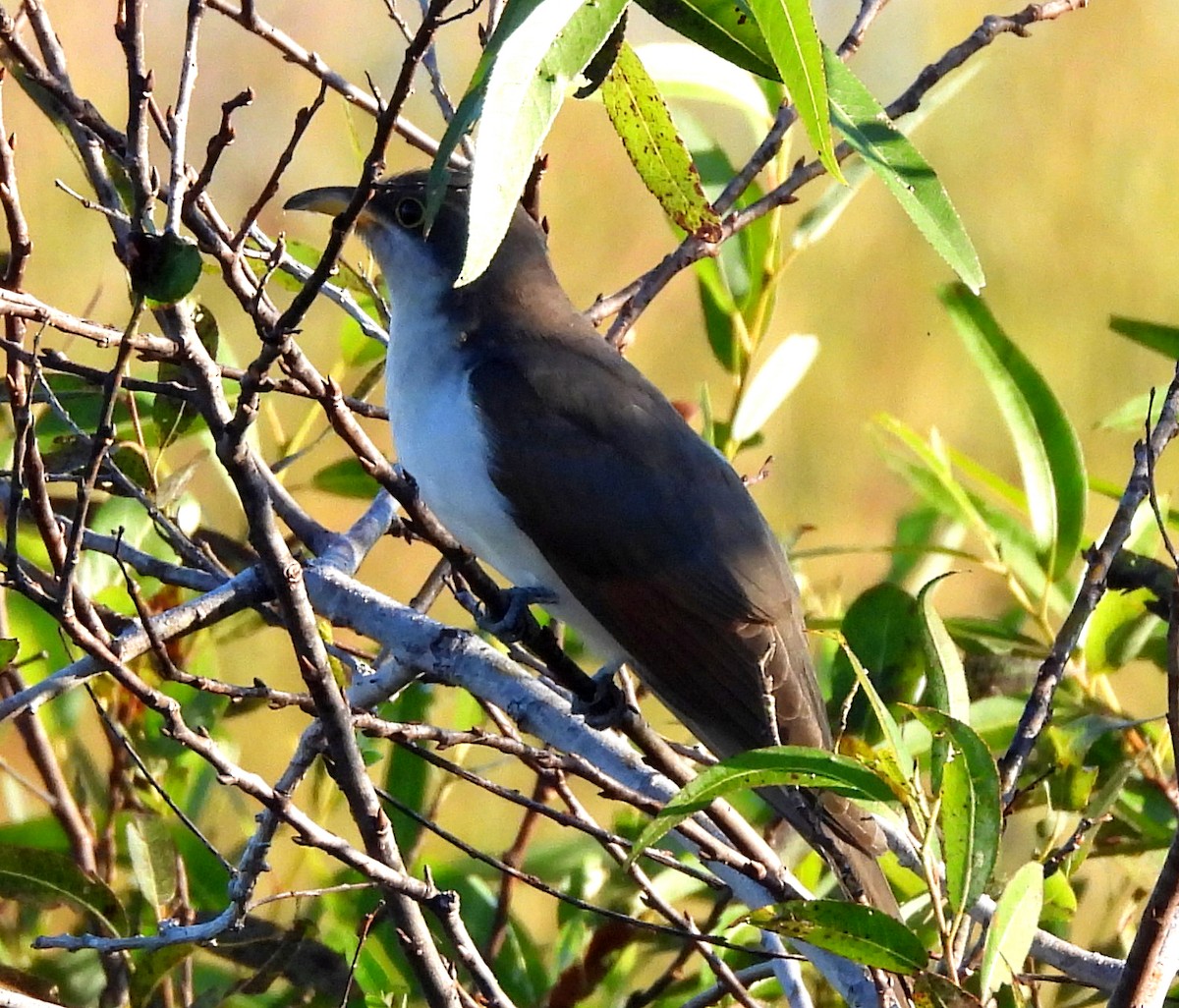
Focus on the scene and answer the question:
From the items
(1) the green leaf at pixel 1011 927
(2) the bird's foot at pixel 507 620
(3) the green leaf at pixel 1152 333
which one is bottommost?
(1) the green leaf at pixel 1011 927

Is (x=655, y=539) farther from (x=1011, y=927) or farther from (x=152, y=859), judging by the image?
(x=1011, y=927)

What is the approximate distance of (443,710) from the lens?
13.6ft

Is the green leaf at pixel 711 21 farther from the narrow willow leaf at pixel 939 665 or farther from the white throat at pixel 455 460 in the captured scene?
the white throat at pixel 455 460

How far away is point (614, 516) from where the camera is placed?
9.89 ft

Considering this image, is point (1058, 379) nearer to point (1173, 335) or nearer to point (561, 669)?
point (1173, 335)

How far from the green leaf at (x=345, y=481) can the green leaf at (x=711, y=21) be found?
5.82ft

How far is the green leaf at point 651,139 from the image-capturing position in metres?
1.77

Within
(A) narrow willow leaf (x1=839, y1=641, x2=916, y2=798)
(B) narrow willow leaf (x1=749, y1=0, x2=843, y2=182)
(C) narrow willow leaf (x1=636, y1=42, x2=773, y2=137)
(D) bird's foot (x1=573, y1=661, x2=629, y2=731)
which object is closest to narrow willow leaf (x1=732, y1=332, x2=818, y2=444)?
(C) narrow willow leaf (x1=636, y1=42, x2=773, y2=137)

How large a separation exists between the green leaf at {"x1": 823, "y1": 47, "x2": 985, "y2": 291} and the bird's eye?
1.88 metres

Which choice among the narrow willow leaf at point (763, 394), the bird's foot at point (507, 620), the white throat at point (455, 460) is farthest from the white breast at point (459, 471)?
the narrow willow leaf at point (763, 394)

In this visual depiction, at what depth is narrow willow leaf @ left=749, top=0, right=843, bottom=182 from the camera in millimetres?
1314

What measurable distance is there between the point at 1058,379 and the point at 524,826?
6769mm

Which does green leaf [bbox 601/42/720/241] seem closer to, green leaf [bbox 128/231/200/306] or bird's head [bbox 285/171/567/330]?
green leaf [bbox 128/231/200/306]

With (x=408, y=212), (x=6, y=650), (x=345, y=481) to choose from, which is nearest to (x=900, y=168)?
(x=6, y=650)
